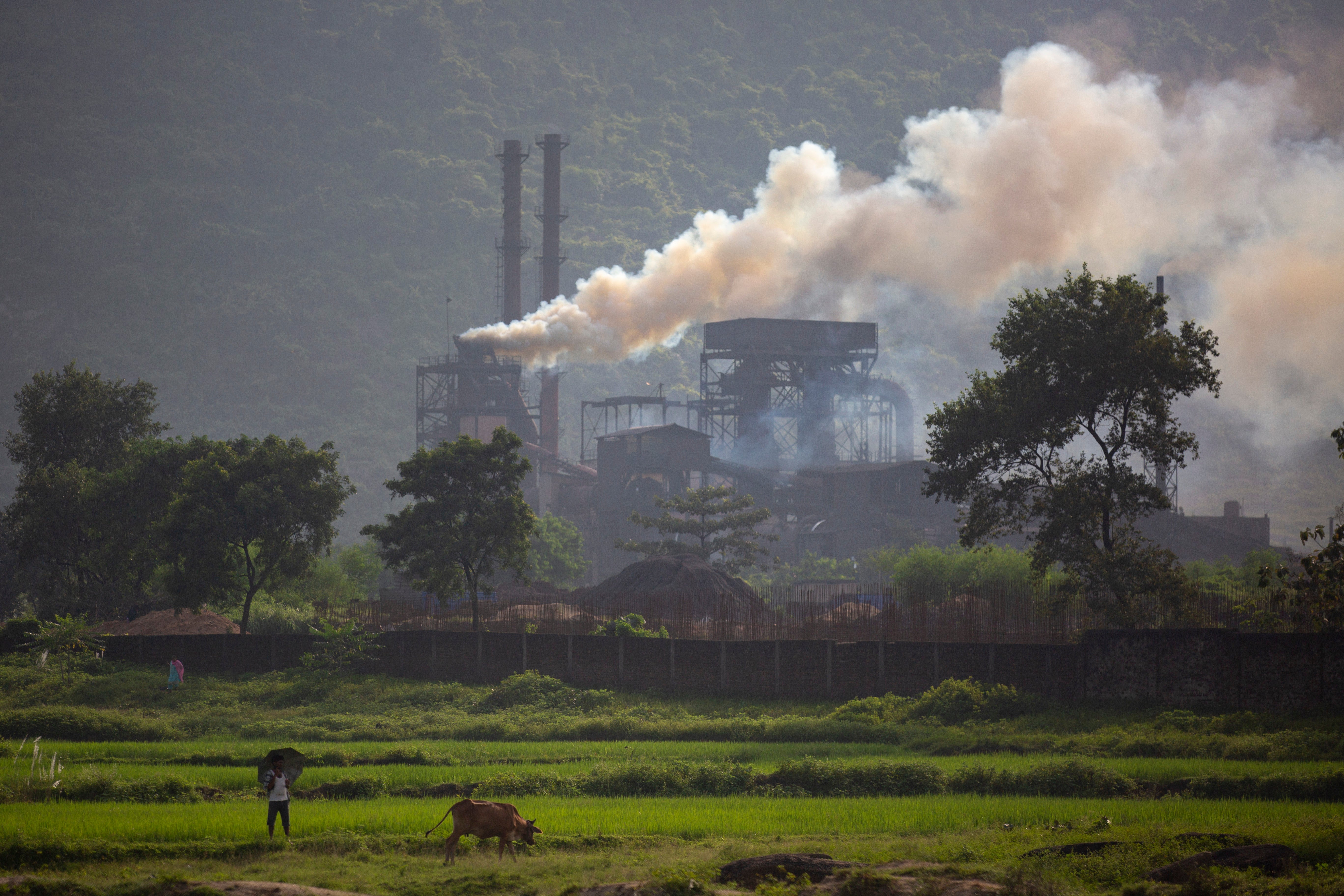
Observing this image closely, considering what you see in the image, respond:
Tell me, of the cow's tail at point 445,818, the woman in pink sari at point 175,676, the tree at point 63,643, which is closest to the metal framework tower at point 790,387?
the tree at point 63,643

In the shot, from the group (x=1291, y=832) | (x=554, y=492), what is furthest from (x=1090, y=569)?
(x=554, y=492)

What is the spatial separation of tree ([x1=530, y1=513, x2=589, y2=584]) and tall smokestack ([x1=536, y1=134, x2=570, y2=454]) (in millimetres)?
30832

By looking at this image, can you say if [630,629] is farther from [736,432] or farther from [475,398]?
[475,398]

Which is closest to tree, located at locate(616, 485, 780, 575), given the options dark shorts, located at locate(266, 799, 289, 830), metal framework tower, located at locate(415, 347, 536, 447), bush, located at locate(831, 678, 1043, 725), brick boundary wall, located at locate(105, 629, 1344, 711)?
brick boundary wall, located at locate(105, 629, 1344, 711)

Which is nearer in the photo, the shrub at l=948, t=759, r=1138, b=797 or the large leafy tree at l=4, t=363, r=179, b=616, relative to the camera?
the shrub at l=948, t=759, r=1138, b=797

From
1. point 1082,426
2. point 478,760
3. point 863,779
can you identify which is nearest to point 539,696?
point 478,760

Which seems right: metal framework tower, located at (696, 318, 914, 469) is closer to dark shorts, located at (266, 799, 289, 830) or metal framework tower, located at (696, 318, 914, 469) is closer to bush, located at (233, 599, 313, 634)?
bush, located at (233, 599, 313, 634)

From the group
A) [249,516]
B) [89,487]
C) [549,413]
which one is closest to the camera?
[249,516]

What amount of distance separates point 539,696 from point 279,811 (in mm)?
22984

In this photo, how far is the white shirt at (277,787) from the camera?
70.0 feet

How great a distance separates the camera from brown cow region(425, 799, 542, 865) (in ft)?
67.6

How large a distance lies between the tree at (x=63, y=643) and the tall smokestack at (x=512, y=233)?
97.1 m

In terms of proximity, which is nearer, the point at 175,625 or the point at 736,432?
the point at 175,625

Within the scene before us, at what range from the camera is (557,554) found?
357 feet
